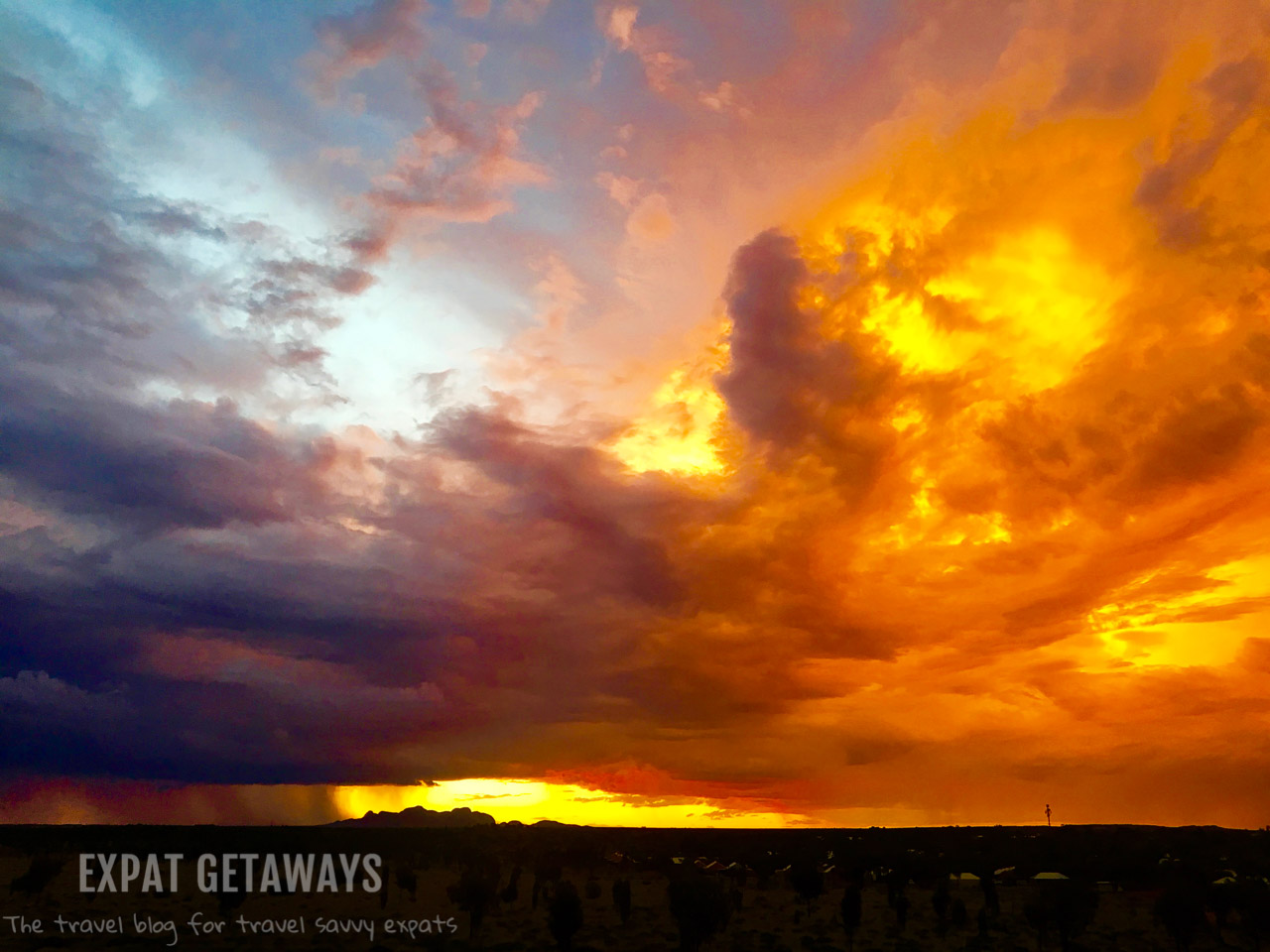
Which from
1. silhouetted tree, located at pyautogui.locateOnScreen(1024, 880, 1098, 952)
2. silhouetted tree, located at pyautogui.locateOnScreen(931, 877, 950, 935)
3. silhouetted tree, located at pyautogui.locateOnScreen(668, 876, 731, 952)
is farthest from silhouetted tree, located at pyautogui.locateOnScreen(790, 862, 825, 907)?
silhouetted tree, located at pyautogui.locateOnScreen(668, 876, 731, 952)

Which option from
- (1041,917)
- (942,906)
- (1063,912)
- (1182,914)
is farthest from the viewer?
(942,906)

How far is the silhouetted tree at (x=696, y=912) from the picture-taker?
45469 mm

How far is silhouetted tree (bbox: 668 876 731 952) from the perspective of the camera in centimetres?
4547

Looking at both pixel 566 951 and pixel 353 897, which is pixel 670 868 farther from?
pixel 566 951

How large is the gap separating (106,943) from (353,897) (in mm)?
24103

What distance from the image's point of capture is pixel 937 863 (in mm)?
100938

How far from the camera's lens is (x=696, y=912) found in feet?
150

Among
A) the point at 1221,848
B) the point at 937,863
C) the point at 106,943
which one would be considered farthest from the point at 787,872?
the point at 1221,848

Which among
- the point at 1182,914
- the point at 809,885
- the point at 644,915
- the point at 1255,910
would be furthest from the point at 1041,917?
the point at 644,915

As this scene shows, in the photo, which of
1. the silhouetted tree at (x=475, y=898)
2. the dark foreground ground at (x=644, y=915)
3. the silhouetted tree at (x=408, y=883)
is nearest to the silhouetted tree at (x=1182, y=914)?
the dark foreground ground at (x=644, y=915)

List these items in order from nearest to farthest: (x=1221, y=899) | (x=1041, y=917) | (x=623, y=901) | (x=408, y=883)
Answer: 1. (x=1041, y=917)
2. (x=1221, y=899)
3. (x=623, y=901)
4. (x=408, y=883)

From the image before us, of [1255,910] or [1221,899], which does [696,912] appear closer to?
[1255,910]

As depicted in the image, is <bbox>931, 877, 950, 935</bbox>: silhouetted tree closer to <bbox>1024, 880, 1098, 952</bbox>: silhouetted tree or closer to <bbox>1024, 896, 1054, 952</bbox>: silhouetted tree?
<bbox>1024, 880, 1098, 952</bbox>: silhouetted tree

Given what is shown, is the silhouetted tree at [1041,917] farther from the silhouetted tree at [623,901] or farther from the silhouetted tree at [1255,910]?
the silhouetted tree at [623,901]
